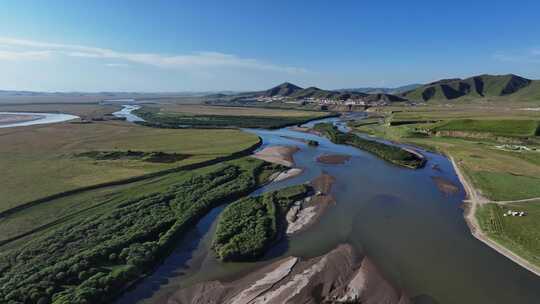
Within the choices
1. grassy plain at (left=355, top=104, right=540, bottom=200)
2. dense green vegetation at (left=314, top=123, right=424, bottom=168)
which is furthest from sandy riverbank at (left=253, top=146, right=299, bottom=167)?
grassy plain at (left=355, top=104, right=540, bottom=200)

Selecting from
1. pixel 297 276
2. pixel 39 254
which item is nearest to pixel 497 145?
pixel 297 276

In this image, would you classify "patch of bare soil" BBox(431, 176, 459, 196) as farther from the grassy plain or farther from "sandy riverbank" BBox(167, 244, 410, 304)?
"sandy riverbank" BBox(167, 244, 410, 304)

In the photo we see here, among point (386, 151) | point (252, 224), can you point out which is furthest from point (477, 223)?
point (386, 151)

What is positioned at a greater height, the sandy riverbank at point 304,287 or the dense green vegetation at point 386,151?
the dense green vegetation at point 386,151

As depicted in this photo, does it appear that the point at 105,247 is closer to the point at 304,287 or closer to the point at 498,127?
the point at 304,287

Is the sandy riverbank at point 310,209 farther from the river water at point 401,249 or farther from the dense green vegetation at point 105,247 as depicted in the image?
the dense green vegetation at point 105,247

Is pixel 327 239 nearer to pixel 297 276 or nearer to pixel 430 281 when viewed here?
pixel 297 276

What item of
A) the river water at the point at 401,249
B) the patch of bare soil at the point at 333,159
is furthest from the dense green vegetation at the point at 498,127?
the river water at the point at 401,249
